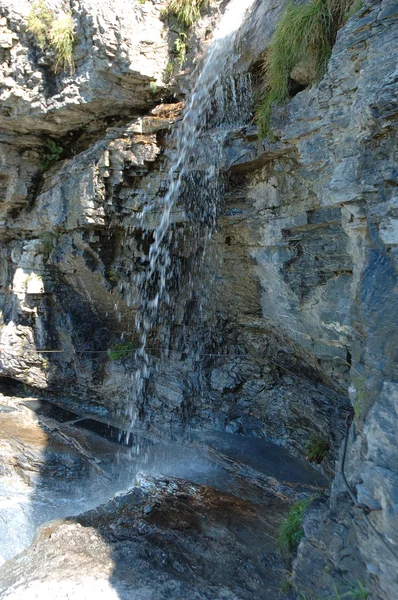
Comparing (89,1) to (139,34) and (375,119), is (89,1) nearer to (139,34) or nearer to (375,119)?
(139,34)

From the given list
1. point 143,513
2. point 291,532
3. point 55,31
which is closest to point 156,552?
point 143,513

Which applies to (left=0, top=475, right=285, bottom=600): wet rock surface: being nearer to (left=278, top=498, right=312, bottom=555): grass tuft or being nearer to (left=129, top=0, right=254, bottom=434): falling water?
(left=278, top=498, right=312, bottom=555): grass tuft

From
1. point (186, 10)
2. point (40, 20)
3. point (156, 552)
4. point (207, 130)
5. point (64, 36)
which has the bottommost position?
point (156, 552)

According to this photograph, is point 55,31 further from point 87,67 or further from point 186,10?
point 186,10

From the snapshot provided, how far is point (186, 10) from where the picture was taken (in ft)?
20.2

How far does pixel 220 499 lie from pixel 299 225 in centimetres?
346

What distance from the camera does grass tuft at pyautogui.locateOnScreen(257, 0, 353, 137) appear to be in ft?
13.7

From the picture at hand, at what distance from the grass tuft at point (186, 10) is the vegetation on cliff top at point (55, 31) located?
1.60m

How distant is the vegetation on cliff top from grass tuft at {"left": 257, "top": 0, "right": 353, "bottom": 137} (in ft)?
11.5

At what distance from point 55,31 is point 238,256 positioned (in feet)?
15.0

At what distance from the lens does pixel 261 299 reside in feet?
20.4

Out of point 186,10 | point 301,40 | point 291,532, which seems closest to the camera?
point 291,532

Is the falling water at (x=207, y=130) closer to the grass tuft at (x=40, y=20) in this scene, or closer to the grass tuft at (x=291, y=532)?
the grass tuft at (x=40, y=20)

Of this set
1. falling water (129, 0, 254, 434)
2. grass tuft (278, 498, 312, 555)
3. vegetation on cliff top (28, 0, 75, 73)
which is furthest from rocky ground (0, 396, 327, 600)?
vegetation on cliff top (28, 0, 75, 73)
